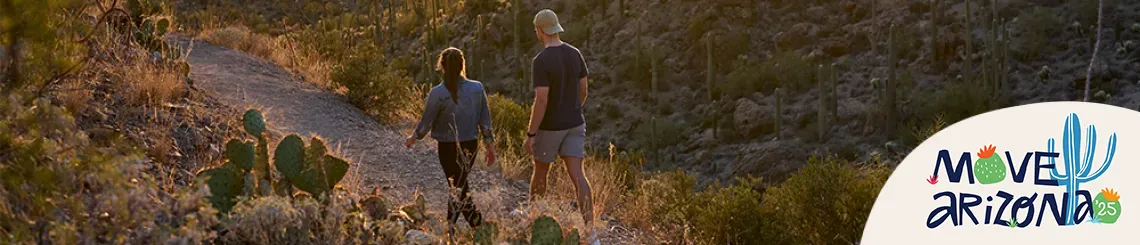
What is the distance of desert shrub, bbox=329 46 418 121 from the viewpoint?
502 inches

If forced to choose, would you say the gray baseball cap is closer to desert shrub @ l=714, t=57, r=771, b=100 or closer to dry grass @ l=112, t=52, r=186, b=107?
dry grass @ l=112, t=52, r=186, b=107

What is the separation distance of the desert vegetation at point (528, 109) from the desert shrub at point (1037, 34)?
0.23 feet

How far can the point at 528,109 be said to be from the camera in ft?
51.1

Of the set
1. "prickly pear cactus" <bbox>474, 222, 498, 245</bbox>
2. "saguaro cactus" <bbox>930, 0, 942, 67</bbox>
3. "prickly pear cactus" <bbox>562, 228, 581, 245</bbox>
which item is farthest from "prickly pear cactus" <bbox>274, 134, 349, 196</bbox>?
"saguaro cactus" <bbox>930, 0, 942, 67</bbox>

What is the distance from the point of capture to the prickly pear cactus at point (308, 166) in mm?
5805

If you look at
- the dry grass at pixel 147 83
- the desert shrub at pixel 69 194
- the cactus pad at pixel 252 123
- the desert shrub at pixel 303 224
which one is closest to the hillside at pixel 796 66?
the dry grass at pixel 147 83

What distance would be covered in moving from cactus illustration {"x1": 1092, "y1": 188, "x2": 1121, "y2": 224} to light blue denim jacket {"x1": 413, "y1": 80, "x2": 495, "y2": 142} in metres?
3.24

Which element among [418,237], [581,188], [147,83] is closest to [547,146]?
[581,188]

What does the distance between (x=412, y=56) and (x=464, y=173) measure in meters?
29.3

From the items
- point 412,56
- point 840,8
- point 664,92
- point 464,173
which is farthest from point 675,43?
point 464,173

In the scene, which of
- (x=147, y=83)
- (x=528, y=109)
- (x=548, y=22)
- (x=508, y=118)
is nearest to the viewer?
(x=548, y=22)

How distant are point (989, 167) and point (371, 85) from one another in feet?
27.3

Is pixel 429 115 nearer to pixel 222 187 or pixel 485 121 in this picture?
pixel 485 121

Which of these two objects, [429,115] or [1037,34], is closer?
[429,115]
